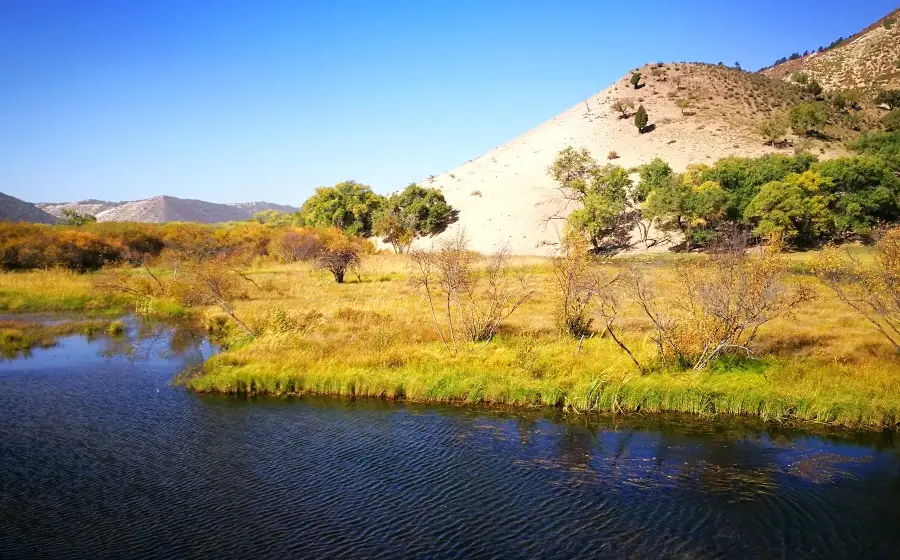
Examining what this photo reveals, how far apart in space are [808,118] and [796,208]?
141ft

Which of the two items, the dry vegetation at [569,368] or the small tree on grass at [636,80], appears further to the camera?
the small tree on grass at [636,80]

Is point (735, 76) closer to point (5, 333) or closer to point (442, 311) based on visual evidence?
point (442, 311)

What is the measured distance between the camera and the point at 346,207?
274 ft

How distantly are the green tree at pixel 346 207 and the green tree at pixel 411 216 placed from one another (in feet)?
8.17

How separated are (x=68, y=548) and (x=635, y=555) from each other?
1106 cm

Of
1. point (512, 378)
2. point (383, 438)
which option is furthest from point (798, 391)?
point (383, 438)

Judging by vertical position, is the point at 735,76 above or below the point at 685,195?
above

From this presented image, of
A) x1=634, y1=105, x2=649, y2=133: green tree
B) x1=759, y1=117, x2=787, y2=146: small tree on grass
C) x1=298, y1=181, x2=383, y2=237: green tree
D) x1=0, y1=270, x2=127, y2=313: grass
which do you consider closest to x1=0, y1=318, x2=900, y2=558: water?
x1=0, y1=270, x2=127, y2=313: grass

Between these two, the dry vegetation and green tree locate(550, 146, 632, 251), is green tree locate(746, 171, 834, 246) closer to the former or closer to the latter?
green tree locate(550, 146, 632, 251)

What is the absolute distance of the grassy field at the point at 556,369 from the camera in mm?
18281

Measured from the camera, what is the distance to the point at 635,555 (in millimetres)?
11094

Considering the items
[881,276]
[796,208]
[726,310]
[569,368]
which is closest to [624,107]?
[796,208]

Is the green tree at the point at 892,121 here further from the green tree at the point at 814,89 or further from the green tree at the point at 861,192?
the green tree at the point at 861,192

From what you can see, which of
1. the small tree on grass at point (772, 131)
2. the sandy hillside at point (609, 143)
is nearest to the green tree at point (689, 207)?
the sandy hillside at point (609, 143)
